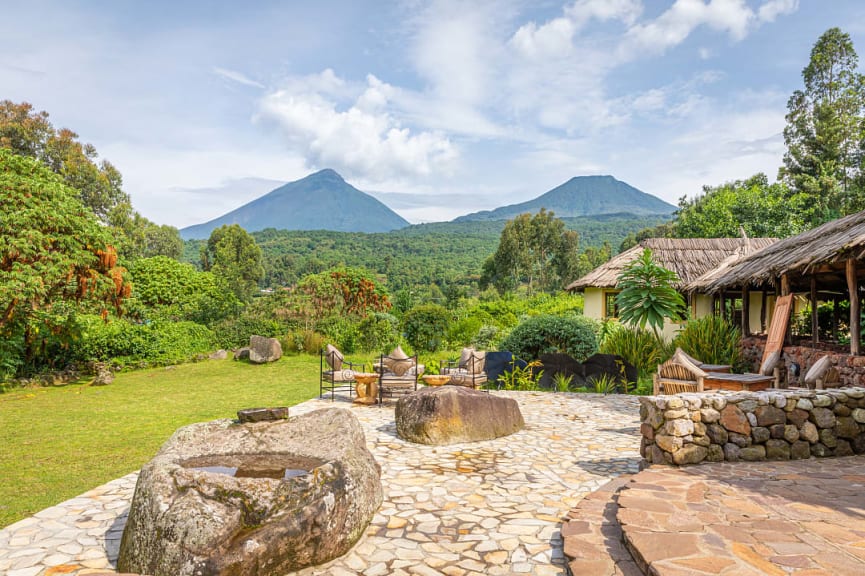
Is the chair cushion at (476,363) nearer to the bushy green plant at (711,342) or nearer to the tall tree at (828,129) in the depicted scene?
the bushy green plant at (711,342)

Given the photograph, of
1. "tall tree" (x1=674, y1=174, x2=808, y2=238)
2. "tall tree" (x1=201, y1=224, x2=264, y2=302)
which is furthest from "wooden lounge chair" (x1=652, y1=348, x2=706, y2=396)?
"tall tree" (x1=201, y1=224, x2=264, y2=302)

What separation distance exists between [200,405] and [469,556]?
308 inches

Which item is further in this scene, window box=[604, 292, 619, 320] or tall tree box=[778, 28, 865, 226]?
tall tree box=[778, 28, 865, 226]

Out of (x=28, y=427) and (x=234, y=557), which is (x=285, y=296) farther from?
(x=234, y=557)

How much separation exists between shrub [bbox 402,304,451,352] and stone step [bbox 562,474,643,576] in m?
12.7

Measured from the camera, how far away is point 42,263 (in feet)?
36.4

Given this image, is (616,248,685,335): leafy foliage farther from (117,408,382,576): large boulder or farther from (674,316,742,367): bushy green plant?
(117,408,382,576): large boulder

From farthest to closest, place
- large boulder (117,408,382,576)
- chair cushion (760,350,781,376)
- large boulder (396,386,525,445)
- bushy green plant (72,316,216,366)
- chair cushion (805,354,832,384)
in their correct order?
bushy green plant (72,316,216,366)
chair cushion (760,350,781,376)
chair cushion (805,354,832,384)
large boulder (396,386,525,445)
large boulder (117,408,382,576)

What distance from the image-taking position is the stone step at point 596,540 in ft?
10.9

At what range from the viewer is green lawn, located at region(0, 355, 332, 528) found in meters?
5.69

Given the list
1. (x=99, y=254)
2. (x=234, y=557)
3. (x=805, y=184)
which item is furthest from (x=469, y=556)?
(x=805, y=184)

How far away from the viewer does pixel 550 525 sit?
14.2ft

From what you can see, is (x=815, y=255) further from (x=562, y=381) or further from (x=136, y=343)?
(x=136, y=343)

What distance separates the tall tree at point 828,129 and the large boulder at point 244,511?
3166 cm
